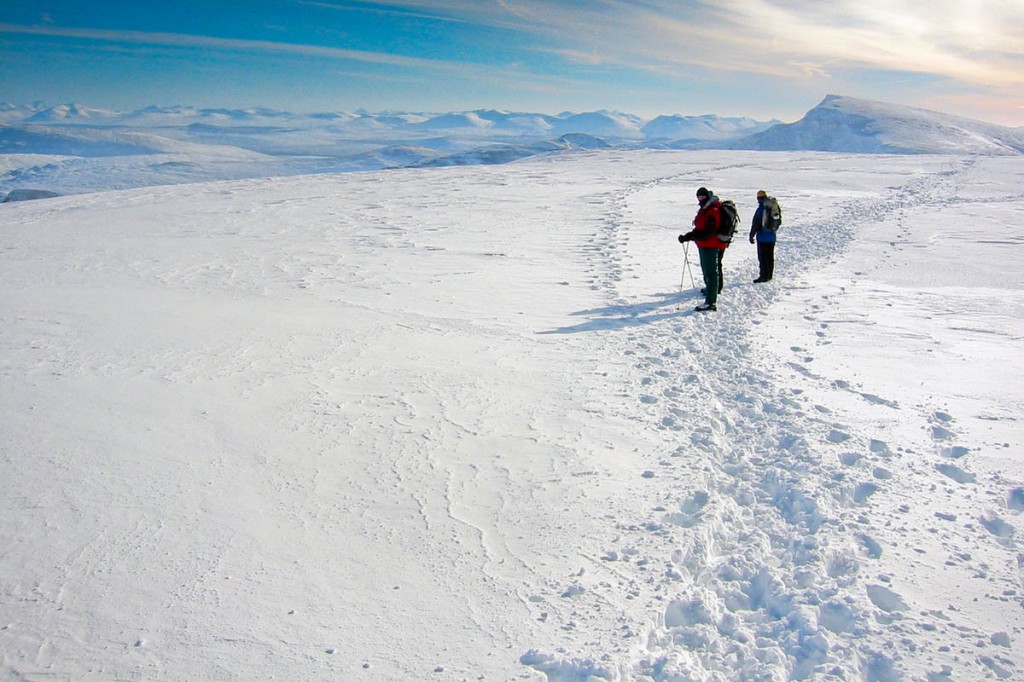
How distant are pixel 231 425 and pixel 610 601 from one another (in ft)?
11.6

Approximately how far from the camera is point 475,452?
4.84 metres

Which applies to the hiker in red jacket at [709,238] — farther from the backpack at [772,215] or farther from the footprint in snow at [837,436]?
the footprint in snow at [837,436]

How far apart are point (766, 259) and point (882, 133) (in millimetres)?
183090

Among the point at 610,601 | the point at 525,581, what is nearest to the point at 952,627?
the point at 610,601

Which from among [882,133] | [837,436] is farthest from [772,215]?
[882,133]

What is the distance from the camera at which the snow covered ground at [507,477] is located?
119 inches

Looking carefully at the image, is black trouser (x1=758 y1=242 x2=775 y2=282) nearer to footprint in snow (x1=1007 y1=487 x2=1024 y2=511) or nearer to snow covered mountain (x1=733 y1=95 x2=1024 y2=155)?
footprint in snow (x1=1007 y1=487 x2=1024 y2=511)

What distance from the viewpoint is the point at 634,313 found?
8609mm

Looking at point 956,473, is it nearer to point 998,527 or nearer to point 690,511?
point 998,527

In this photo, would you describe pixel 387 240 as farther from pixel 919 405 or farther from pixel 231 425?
pixel 919 405

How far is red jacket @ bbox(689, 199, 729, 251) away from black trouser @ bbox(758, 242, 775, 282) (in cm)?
203

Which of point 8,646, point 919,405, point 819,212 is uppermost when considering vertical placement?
point 819,212

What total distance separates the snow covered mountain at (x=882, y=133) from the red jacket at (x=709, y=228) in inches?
6229

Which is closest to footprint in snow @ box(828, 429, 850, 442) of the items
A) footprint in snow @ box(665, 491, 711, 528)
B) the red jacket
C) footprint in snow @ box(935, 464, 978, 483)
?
footprint in snow @ box(935, 464, 978, 483)
